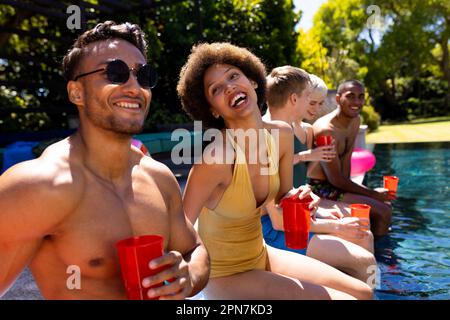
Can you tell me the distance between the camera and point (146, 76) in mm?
1990

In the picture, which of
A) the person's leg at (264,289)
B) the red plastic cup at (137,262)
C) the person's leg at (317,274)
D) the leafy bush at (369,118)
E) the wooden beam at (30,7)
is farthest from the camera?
the leafy bush at (369,118)

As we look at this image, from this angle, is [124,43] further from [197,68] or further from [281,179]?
[281,179]

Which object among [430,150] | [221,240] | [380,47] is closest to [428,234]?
[221,240]

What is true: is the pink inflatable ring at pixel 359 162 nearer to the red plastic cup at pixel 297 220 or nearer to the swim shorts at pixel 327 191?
the swim shorts at pixel 327 191

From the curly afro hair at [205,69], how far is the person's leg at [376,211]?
2.75m

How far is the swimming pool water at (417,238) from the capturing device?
4141 millimetres

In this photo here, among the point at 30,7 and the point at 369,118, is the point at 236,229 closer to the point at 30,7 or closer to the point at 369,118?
the point at 30,7

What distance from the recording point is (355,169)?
7.89m

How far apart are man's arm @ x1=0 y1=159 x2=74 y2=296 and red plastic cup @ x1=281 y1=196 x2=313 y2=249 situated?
1425mm

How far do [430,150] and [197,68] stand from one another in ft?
45.9

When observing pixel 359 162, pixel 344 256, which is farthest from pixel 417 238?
pixel 344 256

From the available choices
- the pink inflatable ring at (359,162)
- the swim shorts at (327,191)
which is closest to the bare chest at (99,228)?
the swim shorts at (327,191)

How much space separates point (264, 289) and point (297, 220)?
47 cm

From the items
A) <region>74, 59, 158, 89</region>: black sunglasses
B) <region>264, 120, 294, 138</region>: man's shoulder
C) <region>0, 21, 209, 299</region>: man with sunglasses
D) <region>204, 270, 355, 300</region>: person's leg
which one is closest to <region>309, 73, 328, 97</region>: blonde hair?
<region>264, 120, 294, 138</region>: man's shoulder
